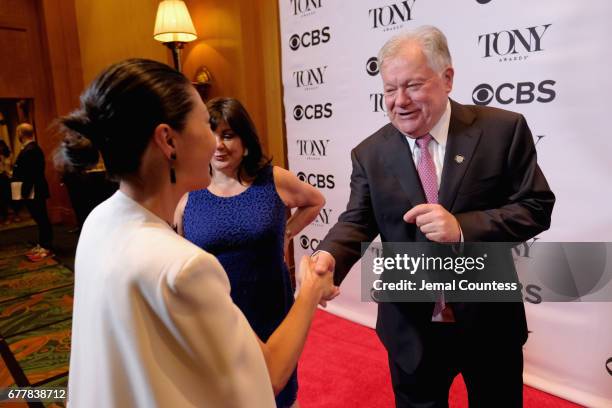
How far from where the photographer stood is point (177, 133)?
83 cm

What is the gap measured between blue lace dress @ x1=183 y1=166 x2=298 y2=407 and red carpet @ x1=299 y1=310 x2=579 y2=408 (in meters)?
0.77

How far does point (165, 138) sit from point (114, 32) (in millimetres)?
6293

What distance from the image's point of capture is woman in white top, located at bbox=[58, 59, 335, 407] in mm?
710

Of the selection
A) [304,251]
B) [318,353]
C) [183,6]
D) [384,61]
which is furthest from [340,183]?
[183,6]

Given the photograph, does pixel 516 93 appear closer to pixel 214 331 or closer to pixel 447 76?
pixel 447 76

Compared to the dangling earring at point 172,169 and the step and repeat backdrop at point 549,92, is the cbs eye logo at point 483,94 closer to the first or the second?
the step and repeat backdrop at point 549,92

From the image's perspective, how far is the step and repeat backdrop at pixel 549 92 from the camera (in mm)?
2082

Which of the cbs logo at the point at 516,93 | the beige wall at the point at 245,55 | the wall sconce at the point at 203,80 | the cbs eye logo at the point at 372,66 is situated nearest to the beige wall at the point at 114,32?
the beige wall at the point at 245,55

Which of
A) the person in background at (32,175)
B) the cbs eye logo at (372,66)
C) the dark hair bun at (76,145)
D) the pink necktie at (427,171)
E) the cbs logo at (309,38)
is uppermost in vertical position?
the cbs logo at (309,38)

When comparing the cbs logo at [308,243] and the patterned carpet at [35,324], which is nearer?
the patterned carpet at [35,324]

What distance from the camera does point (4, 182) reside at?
848cm

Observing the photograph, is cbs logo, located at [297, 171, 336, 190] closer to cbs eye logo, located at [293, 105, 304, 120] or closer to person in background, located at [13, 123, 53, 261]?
cbs eye logo, located at [293, 105, 304, 120]

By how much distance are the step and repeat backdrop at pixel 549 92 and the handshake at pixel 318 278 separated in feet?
4.83

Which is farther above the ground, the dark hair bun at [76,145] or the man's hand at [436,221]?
the dark hair bun at [76,145]
